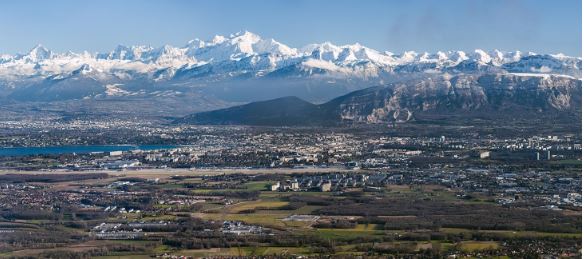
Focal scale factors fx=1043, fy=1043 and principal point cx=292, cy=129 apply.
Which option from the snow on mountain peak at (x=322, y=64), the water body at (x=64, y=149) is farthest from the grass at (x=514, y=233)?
the snow on mountain peak at (x=322, y=64)

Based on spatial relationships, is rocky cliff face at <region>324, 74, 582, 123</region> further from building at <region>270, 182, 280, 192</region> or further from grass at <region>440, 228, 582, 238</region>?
grass at <region>440, 228, 582, 238</region>

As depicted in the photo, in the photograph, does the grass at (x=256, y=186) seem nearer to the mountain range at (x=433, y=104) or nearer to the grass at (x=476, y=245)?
the grass at (x=476, y=245)

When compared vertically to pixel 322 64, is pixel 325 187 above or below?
below

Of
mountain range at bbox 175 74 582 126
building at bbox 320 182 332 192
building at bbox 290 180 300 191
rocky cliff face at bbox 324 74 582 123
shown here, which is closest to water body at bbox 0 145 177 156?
mountain range at bbox 175 74 582 126

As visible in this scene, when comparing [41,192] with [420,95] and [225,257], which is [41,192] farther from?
[420,95]

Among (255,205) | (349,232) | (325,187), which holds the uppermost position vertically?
(325,187)

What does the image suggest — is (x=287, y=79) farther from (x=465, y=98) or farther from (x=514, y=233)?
(x=514, y=233)

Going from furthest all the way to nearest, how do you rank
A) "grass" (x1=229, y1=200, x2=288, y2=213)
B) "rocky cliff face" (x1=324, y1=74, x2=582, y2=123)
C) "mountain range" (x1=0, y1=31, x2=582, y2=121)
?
"mountain range" (x1=0, y1=31, x2=582, y2=121) → "rocky cliff face" (x1=324, y1=74, x2=582, y2=123) → "grass" (x1=229, y1=200, x2=288, y2=213)

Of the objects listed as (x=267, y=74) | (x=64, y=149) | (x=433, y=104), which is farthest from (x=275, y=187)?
(x=267, y=74)

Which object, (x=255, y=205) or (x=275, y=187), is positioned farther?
(x=275, y=187)
